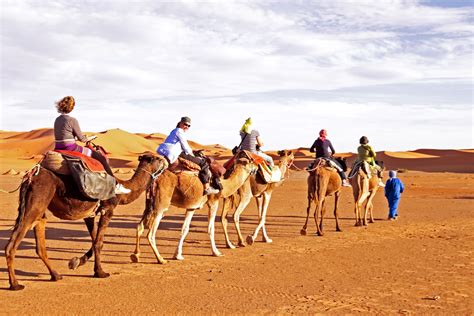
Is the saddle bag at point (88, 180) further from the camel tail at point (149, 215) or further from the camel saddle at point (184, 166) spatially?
the camel saddle at point (184, 166)

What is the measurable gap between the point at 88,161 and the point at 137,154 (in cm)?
8058

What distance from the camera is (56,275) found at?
945 centimetres

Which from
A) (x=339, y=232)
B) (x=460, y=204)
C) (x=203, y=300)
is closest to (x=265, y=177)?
(x=339, y=232)

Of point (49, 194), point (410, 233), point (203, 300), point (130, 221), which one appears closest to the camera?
point (203, 300)

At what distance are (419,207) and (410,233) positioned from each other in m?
8.30

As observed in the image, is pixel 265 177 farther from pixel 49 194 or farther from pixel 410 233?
pixel 49 194

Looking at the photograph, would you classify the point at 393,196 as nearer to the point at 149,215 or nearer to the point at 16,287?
the point at 149,215

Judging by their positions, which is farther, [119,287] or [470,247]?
[470,247]

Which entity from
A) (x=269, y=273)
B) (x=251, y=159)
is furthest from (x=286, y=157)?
(x=269, y=273)

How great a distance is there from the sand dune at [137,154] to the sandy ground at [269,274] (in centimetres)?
4249

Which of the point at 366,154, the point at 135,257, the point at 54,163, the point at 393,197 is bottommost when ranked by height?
the point at 135,257

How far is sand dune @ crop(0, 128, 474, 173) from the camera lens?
68.0 meters

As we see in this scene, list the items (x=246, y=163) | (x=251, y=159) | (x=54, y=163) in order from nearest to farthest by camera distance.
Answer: (x=54, y=163)
(x=246, y=163)
(x=251, y=159)

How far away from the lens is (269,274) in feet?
32.9
